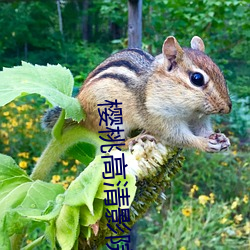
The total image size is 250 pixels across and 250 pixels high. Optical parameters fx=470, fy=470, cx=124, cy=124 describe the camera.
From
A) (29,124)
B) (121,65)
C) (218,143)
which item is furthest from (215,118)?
(218,143)

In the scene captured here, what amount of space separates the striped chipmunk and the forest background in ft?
1.54

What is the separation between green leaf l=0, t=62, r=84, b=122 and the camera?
0.51 metres

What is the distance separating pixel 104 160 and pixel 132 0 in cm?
79

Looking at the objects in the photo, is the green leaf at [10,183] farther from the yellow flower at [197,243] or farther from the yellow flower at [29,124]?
the yellow flower at [29,124]

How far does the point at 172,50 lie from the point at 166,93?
2.5 inches

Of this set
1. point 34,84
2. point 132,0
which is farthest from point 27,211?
point 132,0

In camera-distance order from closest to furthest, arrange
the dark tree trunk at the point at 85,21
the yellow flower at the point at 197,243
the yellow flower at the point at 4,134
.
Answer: the yellow flower at the point at 197,243, the yellow flower at the point at 4,134, the dark tree trunk at the point at 85,21

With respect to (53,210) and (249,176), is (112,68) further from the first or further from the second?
(249,176)

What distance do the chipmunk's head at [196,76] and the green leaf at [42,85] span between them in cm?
16

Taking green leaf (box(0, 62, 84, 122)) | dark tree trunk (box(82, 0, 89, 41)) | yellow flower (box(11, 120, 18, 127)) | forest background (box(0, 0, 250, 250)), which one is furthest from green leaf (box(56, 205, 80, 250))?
dark tree trunk (box(82, 0, 89, 41))

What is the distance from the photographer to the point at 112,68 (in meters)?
0.73

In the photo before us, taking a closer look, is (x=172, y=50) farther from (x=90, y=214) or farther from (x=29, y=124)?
(x=29, y=124)

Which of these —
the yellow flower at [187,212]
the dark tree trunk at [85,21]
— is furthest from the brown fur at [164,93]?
the dark tree trunk at [85,21]

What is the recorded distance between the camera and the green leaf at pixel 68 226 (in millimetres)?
435
